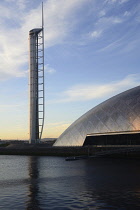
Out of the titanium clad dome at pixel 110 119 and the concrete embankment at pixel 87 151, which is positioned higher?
the titanium clad dome at pixel 110 119

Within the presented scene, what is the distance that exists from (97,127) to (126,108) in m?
7.32

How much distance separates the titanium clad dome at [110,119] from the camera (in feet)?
195

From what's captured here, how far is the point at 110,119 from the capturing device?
205 ft

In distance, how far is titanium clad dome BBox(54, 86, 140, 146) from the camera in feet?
195

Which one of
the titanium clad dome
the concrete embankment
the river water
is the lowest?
the river water

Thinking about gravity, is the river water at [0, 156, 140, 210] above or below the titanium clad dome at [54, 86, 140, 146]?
below

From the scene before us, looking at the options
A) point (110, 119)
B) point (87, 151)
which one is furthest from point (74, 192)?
point (110, 119)

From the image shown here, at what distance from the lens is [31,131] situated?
95062 millimetres

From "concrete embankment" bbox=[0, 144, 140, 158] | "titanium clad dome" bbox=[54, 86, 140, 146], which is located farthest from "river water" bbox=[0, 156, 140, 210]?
"titanium clad dome" bbox=[54, 86, 140, 146]

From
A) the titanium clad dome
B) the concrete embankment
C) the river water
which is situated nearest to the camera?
the river water

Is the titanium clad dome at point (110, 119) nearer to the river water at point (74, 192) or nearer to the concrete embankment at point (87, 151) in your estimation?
the concrete embankment at point (87, 151)

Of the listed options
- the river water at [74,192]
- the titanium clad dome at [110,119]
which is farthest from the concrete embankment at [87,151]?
the river water at [74,192]

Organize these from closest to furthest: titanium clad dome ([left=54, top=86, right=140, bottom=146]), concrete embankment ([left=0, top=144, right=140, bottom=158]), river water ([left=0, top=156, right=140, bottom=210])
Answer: river water ([left=0, top=156, right=140, bottom=210]), concrete embankment ([left=0, top=144, right=140, bottom=158]), titanium clad dome ([left=54, top=86, right=140, bottom=146])

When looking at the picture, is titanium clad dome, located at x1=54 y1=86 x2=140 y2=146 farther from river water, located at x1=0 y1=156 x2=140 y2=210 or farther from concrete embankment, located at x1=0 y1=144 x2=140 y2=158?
river water, located at x1=0 y1=156 x2=140 y2=210
